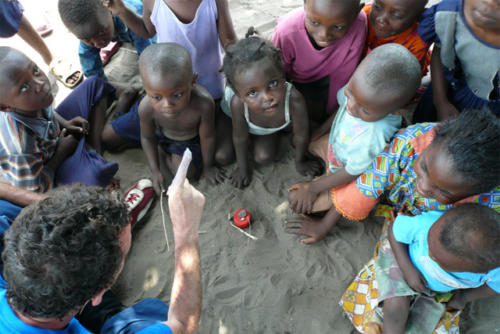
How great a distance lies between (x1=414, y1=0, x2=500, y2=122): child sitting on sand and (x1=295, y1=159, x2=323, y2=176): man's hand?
90 centimetres

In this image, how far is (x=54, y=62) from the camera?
352 centimetres

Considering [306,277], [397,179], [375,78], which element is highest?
[375,78]

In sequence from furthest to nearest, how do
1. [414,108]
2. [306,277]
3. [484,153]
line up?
[414,108]
[306,277]
[484,153]

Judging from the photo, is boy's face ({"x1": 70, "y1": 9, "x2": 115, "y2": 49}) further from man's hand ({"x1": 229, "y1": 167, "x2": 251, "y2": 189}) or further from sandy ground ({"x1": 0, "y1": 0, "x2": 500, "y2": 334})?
man's hand ({"x1": 229, "y1": 167, "x2": 251, "y2": 189})

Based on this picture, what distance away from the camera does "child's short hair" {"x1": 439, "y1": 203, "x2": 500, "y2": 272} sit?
4.40ft

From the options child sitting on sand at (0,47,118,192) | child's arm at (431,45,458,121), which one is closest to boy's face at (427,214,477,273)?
child's arm at (431,45,458,121)

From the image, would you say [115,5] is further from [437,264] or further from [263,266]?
[437,264]

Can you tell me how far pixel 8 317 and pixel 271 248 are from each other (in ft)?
4.98

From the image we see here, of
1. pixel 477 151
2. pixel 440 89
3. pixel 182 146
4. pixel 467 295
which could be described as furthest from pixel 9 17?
pixel 467 295

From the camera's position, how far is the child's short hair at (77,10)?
261cm

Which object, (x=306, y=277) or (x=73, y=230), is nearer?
(x=73, y=230)

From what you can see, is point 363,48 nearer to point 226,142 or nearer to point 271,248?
point 226,142

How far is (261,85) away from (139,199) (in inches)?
49.4

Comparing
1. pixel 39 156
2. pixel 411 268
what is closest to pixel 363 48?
pixel 411 268
